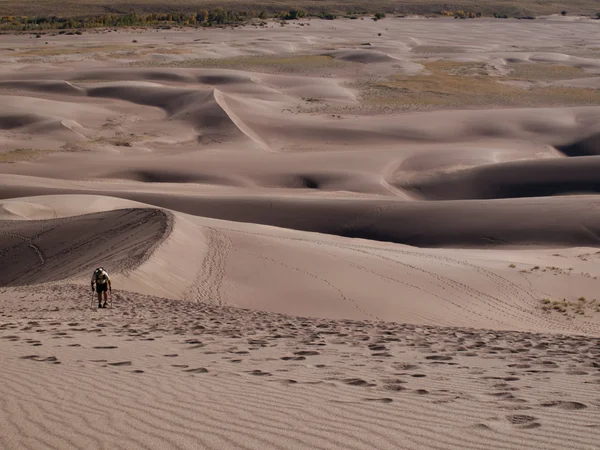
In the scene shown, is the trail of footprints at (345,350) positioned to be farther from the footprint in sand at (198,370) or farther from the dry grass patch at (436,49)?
Result: the dry grass patch at (436,49)

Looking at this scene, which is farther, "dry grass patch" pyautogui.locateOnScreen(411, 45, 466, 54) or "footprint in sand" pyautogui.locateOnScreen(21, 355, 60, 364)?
"dry grass patch" pyautogui.locateOnScreen(411, 45, 466, 54)

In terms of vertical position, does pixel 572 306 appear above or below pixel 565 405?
below

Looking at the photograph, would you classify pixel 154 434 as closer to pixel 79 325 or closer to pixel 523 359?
pixel 523 359

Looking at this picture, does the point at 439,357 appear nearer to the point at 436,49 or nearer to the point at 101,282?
the point at 101,282

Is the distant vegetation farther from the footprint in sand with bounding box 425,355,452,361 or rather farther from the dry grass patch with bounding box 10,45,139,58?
the footprint in sand with bounding box 425,355,452,361

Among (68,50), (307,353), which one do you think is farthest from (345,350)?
(68,50)

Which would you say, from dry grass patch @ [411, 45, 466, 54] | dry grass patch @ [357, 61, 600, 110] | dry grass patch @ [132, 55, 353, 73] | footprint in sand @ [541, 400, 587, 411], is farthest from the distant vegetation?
footprint in sand @ [541, 400, 587, 411]
